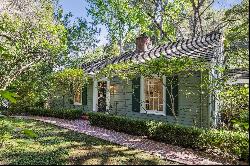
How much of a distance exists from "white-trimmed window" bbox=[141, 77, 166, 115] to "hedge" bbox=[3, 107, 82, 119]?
5.13m

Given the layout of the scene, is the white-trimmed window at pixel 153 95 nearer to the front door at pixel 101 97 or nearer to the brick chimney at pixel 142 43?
the brick chimney at pixel 142 43

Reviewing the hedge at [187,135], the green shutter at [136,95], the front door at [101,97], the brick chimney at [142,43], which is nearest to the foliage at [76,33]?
the front door at [101,97]

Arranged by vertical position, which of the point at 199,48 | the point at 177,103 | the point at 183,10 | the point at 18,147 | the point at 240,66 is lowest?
the point at 18,147

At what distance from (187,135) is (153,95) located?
4.86 metres

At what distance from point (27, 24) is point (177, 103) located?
37.0 feet

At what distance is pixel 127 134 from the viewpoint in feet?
41.1

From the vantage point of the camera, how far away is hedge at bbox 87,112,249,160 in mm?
8312

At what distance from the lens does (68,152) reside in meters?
9.02

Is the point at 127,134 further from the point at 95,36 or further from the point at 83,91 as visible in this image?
the point at 95,36

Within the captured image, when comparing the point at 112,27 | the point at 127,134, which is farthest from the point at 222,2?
the point at 127,134

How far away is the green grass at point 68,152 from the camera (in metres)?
8.02

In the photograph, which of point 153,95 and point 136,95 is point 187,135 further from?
point 136,95

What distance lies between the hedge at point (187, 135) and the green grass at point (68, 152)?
5.49 ft

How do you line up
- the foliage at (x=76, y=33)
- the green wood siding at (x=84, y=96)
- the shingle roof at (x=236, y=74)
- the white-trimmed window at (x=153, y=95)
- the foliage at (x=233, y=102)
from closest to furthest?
the foliage at (x=233, y=102) < the shingle roof at (x=236, y=74) < the white-trimmed window at (x=153, y=95) < the green wood siding at (x=84, y=96) < the foliage at (x=76, y=33)
